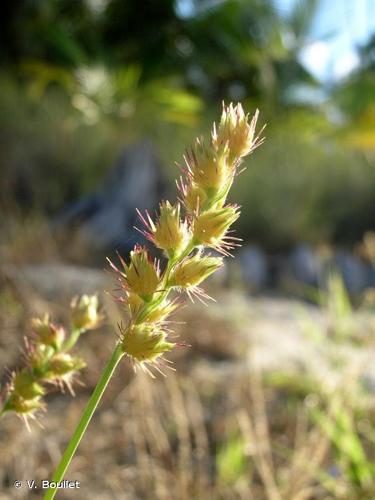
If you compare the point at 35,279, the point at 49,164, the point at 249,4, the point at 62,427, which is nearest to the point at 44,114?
the point at 49,164

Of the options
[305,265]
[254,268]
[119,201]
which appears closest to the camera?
[119,201]

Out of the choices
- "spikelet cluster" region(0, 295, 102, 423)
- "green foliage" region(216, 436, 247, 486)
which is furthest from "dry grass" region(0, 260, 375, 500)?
"spikelet cluster" region(0, 295, 102, 423)

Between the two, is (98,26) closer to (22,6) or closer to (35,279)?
(22,6)

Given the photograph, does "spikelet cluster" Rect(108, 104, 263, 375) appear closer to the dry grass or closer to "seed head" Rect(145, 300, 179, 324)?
"seed head" Rect(145, 300, 179, 324)

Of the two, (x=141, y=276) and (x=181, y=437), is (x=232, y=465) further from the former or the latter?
(x=141, y=276)

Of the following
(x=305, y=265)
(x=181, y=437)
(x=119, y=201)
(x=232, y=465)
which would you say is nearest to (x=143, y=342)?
(x=181, y=437)

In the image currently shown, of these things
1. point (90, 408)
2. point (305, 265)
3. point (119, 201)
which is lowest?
point (90, 408)

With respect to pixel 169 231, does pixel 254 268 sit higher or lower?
higher
